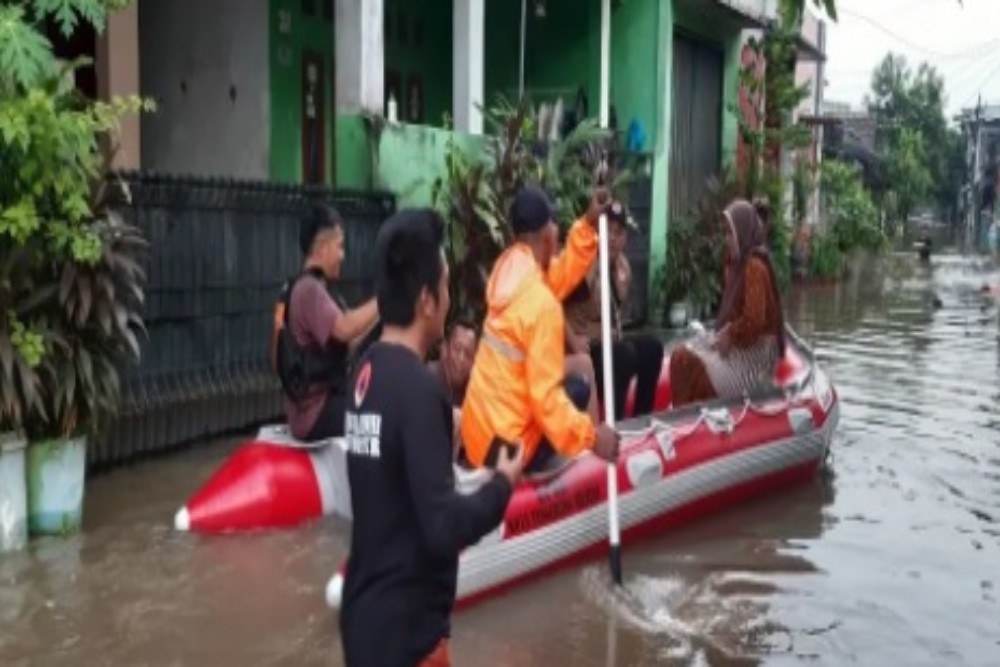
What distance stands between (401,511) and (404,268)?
521 mm

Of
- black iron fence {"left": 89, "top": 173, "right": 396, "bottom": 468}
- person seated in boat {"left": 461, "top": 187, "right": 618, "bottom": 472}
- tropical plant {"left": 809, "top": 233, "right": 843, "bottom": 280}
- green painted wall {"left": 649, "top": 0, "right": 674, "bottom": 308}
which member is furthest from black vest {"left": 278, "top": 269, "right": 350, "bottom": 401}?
tropical plant {"left": 809, "top": 233, "right": 843, "bottom": 280}

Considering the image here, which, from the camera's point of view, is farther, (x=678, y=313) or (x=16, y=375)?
(x=678, y=313)

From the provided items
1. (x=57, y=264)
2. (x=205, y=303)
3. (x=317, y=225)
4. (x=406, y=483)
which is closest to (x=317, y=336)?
(x=317, y=225)

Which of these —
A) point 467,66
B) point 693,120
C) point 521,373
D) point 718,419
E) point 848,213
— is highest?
point 693,120

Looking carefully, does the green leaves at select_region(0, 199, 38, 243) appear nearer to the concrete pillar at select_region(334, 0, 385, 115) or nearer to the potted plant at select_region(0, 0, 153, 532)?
the potted plant at select_region(0, 0, 153, 532)

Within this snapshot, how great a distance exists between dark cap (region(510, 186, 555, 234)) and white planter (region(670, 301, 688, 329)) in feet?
33.0

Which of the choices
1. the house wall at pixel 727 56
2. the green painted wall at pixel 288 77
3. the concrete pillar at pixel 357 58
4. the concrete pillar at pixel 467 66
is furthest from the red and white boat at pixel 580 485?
the house wall at pixel 727 56

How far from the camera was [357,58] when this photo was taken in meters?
9.54

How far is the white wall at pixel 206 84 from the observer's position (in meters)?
11.4

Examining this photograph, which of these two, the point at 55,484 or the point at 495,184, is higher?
the point at 495,184

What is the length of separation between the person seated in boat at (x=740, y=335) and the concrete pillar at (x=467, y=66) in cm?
391

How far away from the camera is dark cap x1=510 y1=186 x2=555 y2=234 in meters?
4.96

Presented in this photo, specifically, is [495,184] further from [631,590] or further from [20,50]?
[20,50]

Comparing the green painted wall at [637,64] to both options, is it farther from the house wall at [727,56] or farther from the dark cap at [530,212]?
the dark cap at [530,212]
